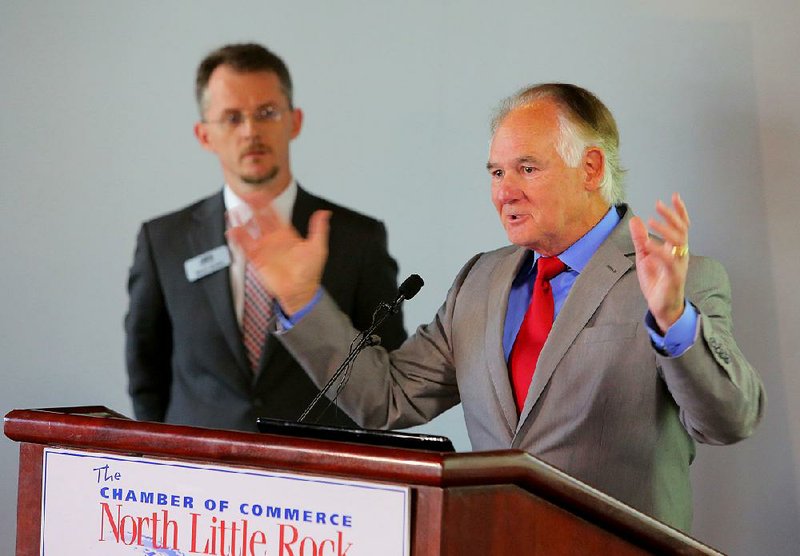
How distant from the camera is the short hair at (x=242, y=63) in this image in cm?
318

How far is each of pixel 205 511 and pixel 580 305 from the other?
3.59ft

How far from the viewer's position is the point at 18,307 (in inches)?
137

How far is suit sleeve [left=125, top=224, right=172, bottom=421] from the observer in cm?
326

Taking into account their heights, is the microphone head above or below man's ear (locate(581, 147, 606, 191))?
below

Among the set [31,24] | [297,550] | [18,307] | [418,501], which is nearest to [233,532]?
[297,550]

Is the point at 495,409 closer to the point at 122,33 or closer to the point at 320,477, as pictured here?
the point at 320,477

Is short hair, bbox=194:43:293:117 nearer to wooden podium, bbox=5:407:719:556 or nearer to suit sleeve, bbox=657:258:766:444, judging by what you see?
suit sleeve, bbox=657:258:766:444

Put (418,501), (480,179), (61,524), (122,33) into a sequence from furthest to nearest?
(122,33)
(480,179)
(61,524)
(418,501)

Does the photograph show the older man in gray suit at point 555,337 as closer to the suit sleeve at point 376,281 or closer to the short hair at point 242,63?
the suit sleeve at point 376,281

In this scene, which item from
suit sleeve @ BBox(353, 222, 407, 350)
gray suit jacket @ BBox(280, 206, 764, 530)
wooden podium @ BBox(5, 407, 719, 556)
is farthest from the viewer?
suit sleeve @ BBox(353, 222, 407, 350)

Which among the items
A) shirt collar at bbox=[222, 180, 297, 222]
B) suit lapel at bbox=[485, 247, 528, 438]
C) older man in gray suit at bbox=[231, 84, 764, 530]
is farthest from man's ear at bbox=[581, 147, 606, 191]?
shirt collar at bbox=[222, 180, 297, 222]

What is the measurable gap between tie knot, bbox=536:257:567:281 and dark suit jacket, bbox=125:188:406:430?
694 mm

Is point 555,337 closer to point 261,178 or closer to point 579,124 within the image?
point 579,124

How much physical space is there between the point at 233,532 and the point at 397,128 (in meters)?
1.79
